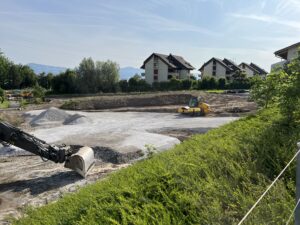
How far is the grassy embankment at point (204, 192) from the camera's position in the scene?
3518 mm

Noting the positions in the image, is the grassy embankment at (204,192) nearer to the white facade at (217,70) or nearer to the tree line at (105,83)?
the tree line at (105,83)

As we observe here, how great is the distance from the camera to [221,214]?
3426 mm

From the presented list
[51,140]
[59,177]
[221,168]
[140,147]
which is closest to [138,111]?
[51,140]

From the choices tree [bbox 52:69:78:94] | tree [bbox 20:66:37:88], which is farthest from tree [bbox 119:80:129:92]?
tree [bbox 20:66:37:88]

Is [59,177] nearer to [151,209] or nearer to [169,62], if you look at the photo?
[151,209]

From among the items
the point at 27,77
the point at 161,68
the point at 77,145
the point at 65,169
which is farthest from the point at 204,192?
the point at 27,77

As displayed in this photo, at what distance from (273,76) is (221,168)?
5697mm

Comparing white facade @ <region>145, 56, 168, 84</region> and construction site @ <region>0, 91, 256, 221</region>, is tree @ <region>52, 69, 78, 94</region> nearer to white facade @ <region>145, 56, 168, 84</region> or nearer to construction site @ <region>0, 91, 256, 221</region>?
white facade @ <region>145, 56, 168, 84</region>

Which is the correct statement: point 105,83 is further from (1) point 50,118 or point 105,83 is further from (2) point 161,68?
(1) point 50,118

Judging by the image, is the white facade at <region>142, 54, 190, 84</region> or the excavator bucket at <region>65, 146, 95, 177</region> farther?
the white facade at <region>142, 54, 190, 84</region>

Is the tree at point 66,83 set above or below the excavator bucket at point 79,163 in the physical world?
above

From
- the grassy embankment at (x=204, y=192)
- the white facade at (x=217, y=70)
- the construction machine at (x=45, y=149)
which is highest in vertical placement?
the white facade at (x=217, y=70)

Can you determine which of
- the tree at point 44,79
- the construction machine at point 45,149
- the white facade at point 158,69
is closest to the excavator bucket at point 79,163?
the construction machine at point 45,149

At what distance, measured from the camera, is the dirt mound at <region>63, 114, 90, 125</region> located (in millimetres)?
31438
